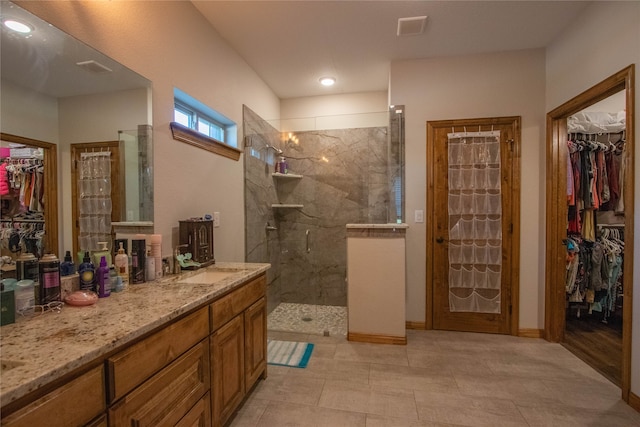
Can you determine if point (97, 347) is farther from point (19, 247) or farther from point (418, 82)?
point (418, 82)

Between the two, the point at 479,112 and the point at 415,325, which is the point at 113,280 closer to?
the point at 415,325

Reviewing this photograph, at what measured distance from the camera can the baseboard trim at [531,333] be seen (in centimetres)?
285

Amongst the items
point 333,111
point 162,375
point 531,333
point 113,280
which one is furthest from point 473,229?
point 113,280

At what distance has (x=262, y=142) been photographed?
3.40 m

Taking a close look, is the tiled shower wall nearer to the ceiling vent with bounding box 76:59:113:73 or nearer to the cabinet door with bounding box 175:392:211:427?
the ceiling vent with bounding box 76:59:113:73

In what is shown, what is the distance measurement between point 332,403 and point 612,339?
280cm

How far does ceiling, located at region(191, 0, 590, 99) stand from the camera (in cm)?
221

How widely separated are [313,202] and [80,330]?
295 centimetres

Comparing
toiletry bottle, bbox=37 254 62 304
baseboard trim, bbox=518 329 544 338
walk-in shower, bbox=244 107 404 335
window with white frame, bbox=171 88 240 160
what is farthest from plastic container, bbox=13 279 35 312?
baseboard trim, bbox=518 329 544 338

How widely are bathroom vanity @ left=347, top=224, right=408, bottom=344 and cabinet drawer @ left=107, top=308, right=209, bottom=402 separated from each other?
1652 mm

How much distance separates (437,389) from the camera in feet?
6.61

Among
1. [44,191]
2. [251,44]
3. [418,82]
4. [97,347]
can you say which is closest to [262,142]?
[251,44]

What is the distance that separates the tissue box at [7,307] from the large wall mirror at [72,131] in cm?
23

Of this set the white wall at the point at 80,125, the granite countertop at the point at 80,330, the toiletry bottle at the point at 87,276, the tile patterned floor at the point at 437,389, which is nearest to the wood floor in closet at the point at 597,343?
the tile patterned floor at the point at 437,389
